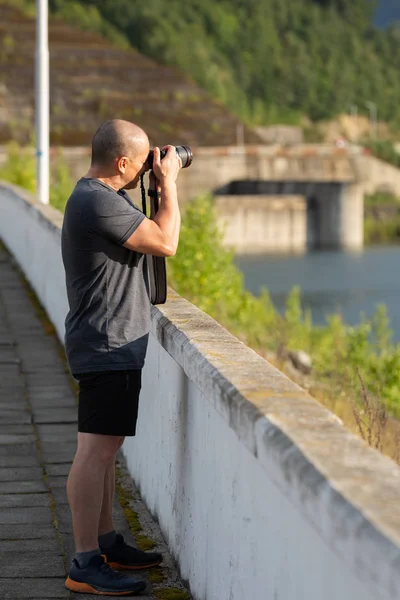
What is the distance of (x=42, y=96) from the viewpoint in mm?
16625

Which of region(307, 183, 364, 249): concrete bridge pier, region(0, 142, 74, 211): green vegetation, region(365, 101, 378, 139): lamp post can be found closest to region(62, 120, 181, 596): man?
region(0, 142, 74, 211): green vegetation

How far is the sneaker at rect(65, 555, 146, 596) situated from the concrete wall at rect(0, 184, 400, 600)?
216mm

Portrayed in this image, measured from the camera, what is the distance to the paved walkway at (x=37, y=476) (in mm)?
4633

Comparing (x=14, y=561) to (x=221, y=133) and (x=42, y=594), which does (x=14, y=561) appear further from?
(x=221, y=133)

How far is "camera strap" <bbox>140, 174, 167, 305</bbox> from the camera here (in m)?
4.43

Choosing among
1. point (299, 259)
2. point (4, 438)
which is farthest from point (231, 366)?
point (299, 259)

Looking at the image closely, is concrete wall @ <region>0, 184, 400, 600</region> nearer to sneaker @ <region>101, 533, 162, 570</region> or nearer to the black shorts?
sneaker @ <region>101, 533, 162, 570</region>

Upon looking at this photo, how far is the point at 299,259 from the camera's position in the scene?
6488cm

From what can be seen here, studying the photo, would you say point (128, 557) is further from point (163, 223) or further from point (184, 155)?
point (184, 155)

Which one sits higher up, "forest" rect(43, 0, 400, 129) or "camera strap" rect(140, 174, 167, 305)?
"forest" rect(43, 0, 400, 129)

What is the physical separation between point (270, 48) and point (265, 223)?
78.9 meters

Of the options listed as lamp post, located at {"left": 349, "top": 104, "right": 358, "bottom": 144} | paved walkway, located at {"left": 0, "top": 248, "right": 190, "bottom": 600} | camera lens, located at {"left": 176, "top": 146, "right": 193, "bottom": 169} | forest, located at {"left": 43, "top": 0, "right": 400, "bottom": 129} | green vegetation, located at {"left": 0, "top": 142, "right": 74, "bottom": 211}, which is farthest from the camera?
lamp post, located at {"left": 349, "top": 104, "right": 358, "bottom": 144}

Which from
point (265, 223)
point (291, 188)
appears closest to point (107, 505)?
point (265, 223)

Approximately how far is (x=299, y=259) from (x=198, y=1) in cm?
8000
